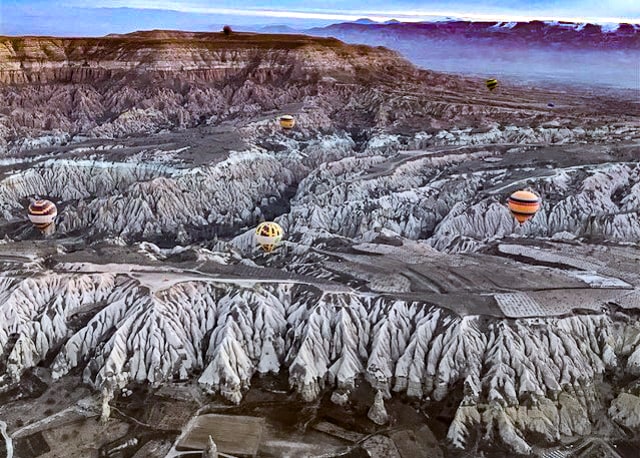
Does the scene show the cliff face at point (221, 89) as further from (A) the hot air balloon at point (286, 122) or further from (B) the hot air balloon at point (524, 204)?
(B) the hot air balloon at point (524, 204)

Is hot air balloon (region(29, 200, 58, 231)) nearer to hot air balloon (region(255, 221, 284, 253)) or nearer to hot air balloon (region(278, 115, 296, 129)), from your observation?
hot air balloon (region(255, 221, 284, 253))

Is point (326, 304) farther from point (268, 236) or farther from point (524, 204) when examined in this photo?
point (524, 204)

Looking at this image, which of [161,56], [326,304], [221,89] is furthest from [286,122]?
[326,304]

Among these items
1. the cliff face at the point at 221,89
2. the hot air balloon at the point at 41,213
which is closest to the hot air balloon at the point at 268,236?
the hot air balloon at the point at 41,213

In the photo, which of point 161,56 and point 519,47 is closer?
point 161,56

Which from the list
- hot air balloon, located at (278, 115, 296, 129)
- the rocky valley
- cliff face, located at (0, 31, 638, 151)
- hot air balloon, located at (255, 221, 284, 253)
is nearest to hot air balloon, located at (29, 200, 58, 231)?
the rocky valley

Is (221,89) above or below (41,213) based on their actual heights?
above
